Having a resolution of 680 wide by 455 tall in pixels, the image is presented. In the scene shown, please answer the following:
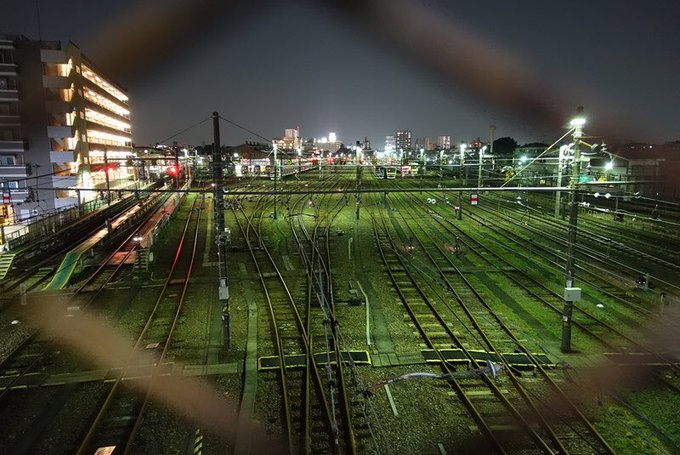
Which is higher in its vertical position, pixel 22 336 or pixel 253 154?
pixel 253 154

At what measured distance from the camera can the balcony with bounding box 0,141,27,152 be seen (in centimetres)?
4350

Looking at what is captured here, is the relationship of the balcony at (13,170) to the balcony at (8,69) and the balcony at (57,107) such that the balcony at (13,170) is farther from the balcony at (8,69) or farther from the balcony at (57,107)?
the balcony at (8,69)

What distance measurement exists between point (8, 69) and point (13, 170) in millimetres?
9794

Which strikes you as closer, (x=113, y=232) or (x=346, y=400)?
(x=346, y=400)

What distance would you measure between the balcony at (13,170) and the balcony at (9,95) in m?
6.43

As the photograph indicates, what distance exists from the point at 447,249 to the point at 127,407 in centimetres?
1669

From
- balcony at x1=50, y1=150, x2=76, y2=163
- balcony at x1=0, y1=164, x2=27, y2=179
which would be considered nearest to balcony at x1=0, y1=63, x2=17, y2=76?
balcony at x1=50, y1=150, x2=76, y2=163

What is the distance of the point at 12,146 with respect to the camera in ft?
144

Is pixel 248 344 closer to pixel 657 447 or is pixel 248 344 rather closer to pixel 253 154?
pixel 657 447

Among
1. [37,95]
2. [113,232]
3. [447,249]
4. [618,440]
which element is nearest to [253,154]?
[37,95]

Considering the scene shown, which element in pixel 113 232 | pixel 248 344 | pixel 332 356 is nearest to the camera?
pixel 332 356

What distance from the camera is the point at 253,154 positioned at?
3910 inches

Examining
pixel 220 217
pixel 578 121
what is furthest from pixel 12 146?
pixel 578 121

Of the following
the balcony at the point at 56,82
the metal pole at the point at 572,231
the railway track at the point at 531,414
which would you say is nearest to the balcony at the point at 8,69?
the balcony at the point at 56,82
